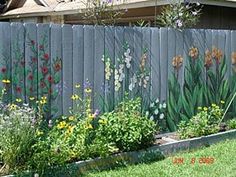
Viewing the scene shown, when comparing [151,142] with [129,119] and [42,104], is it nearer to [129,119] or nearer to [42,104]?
[129,119]

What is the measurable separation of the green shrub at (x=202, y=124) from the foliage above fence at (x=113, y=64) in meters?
0.23

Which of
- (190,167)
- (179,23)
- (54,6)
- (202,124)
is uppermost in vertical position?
(54,6)

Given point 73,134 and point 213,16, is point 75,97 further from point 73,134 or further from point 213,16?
point 213,16

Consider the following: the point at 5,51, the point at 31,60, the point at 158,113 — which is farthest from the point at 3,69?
the point at 158,113

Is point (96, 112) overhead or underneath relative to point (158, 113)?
overhead

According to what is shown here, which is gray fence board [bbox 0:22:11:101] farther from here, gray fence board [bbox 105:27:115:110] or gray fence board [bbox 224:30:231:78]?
gray fence board [bbox 224:30:231:78]

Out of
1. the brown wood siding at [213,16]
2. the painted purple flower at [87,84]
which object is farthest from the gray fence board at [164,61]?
the brown wood siding at [213,16]

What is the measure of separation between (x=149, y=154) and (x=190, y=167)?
0.70 m

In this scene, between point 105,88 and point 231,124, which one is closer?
point 105,88

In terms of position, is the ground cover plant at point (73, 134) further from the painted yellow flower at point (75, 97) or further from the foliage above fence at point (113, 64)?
the foliage above fence at point (113, 64)

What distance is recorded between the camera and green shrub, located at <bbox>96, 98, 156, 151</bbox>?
5.92 m

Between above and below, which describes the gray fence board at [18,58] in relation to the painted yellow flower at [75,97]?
above

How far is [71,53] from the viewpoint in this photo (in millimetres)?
6008

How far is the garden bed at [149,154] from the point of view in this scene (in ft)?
17.6
